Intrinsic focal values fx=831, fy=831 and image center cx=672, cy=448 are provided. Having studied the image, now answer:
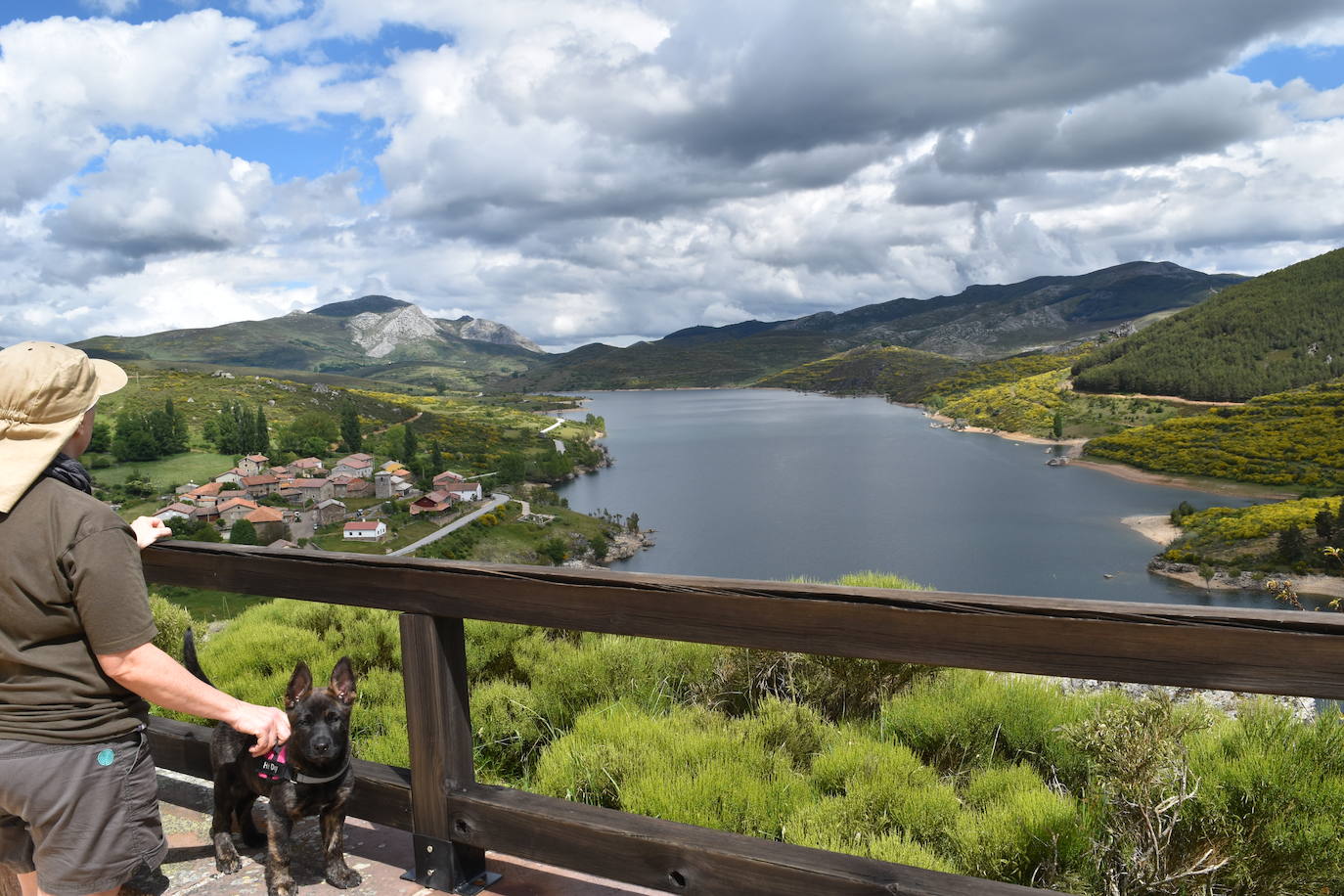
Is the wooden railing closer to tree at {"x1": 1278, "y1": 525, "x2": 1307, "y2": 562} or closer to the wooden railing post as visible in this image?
the wooden railing post

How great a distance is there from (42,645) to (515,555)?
2341 inches

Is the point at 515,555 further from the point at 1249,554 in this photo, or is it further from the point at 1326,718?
the point at 1326,718

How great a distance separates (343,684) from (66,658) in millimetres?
716

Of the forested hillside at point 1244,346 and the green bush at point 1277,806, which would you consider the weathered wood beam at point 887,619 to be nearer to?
the green bush at point 1277,806

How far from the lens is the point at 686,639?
1.94m

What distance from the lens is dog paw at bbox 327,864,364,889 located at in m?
2.41

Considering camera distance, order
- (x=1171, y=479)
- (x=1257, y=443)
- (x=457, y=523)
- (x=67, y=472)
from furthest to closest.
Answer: (x=1257, y=443)
(x=1171, y=479)
(x=457, y=523)
(x=67, y=472)

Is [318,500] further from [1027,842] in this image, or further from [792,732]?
[1027,842]

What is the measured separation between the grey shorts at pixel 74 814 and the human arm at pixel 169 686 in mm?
178

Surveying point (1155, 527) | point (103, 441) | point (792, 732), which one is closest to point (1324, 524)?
point (1155, 527)

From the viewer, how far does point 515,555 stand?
196 feet

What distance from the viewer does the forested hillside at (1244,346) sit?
114312 mm

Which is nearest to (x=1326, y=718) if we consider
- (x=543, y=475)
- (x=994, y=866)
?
(x=994, y=866)

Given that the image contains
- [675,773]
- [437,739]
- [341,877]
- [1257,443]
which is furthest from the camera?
[1257,443]
